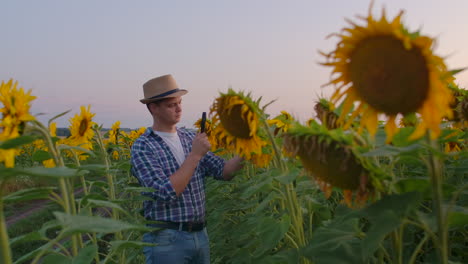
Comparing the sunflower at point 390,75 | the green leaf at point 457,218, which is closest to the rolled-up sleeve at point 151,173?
the sunflower at point 390,75

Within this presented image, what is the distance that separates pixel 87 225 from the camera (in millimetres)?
1183

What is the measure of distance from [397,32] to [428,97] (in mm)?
163

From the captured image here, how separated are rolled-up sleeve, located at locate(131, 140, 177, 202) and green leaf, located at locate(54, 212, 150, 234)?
1.78 meters

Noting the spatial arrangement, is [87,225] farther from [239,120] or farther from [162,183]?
[162,183]

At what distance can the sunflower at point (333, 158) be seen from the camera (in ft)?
3.57

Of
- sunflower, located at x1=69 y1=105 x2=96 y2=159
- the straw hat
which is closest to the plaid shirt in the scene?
the straw hat

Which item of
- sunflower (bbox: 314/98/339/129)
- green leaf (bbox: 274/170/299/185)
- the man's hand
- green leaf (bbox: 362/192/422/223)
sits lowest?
green leaf (bbox: 362/192/422/223)

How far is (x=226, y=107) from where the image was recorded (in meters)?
1.89

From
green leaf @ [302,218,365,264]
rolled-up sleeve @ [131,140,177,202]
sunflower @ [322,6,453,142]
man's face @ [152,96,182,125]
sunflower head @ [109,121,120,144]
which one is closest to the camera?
sunflower @ [322,6,453,142]

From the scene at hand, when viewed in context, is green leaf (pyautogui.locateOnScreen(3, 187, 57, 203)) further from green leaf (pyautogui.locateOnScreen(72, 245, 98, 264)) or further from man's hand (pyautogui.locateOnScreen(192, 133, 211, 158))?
man's hand (pyautogui.locateOnScreen(192, 133, 211, 158))

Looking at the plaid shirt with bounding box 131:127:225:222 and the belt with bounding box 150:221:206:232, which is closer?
the plaid shirt with bounding box 131:127:225:222

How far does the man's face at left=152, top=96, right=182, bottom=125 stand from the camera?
11.5 ft

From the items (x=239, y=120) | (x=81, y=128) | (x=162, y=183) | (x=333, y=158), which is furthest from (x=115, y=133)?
(x=333, y=158)

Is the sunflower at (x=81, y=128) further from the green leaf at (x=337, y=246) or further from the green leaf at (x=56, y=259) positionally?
the green leaf at (x=337, y=246)
